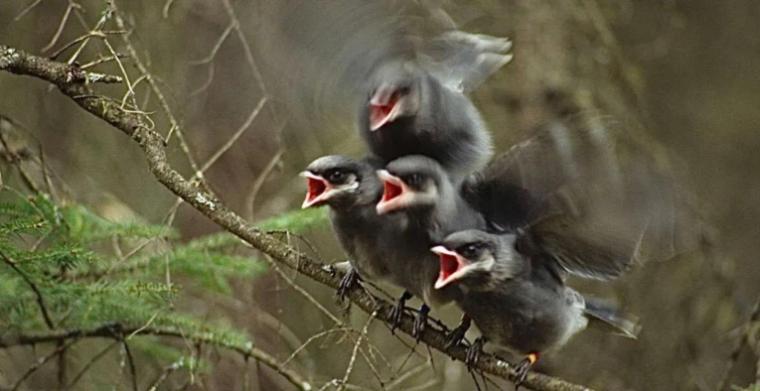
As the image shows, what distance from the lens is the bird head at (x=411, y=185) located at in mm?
3510

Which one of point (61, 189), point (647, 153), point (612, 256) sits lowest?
point (647, 153)

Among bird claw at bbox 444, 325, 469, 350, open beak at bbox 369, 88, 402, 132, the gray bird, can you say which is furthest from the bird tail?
open beak at bbox 369, 88, 402, 132

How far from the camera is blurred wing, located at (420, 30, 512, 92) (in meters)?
3.90

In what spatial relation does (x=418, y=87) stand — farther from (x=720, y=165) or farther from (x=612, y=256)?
(x=720, y=165)

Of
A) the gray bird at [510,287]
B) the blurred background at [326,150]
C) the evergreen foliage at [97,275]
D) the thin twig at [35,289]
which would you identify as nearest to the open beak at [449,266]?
the gray bird at [510,287]

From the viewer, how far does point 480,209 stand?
3.64m

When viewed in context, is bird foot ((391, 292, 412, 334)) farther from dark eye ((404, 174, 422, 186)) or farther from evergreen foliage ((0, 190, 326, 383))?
evergreen foliage ((0, 190, 326, 383))

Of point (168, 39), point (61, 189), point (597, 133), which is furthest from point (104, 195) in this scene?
point (597, 133)

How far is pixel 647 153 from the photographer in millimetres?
5062

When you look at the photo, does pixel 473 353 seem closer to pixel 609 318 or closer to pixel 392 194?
pixel 392 194

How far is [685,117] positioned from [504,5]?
9.50 feet

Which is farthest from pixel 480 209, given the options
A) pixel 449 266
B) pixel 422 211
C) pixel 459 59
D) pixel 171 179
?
pixel 171 179

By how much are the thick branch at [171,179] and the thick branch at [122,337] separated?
0.38 metres

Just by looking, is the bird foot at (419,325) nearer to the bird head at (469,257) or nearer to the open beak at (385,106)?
the bird head at (469,257)
